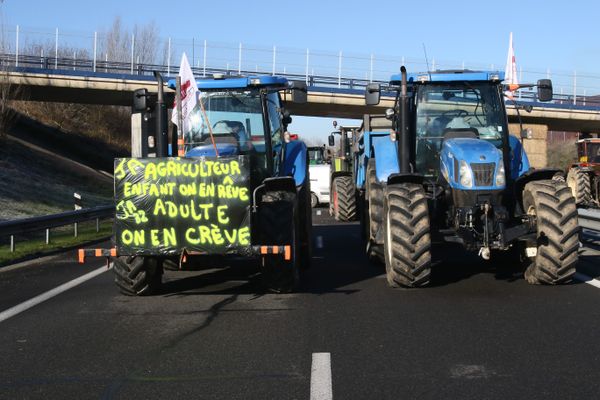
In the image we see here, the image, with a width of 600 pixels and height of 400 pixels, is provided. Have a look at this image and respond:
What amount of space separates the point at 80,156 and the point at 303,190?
128 ft

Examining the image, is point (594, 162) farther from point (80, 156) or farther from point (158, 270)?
point (80, 156)

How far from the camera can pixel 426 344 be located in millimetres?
6758

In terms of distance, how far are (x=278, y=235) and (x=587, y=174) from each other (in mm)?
19293

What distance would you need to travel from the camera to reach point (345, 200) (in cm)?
2177

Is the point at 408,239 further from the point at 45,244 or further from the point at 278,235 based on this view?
the point at 45,244

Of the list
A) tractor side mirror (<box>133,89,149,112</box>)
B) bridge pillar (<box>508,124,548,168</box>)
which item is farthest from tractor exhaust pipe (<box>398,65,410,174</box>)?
bridge pillar (<box>508,124,548,168</box>)

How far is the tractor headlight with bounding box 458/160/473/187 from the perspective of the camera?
32.0ft

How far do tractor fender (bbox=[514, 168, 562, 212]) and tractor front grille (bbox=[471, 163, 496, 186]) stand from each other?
21.7 inches

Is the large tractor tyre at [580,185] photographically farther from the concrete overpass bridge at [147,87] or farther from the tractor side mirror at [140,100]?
the tractor side mirror at [140,100]

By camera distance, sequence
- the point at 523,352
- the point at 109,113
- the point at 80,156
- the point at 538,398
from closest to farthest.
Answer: the point at 538,398
the point at 523,352
the point at 80,156
the point at 109,113

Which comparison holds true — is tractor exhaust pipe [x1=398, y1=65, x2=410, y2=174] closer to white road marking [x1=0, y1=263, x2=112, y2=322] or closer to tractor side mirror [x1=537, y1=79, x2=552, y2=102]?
tractor side mirror [x1=537, y1=79, x2=552, y2=102]

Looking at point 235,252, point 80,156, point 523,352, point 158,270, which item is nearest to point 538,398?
point 523,352

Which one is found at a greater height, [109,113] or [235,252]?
[109,113]

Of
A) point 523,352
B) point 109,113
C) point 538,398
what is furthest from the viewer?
point 109,113
